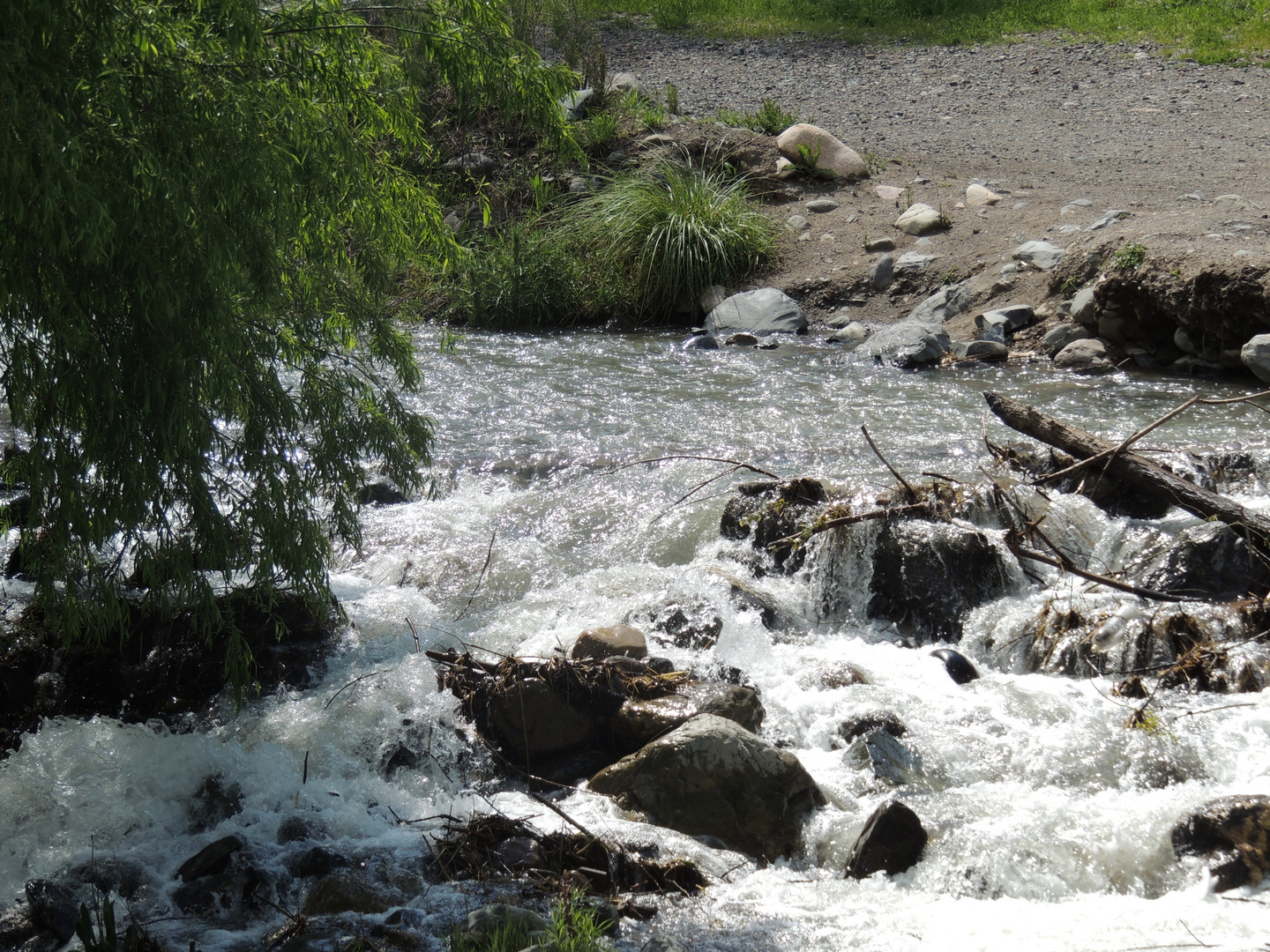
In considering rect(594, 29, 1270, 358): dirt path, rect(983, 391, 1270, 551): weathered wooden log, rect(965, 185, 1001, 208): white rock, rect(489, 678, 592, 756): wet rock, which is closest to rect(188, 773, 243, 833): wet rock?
rect(489, 678, 592, 756): wet rock

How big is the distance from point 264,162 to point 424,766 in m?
2.46

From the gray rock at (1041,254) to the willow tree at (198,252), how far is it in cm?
699

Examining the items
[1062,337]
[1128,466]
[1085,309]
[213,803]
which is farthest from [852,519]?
[1085,309]

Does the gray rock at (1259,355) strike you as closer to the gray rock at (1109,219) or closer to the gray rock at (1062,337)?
the gray rock at (1062,337)

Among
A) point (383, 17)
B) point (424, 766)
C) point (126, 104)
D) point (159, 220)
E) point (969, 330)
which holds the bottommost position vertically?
point (424, 766)

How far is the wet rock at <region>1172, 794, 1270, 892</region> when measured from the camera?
3.31 m

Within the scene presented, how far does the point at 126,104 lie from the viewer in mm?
2779

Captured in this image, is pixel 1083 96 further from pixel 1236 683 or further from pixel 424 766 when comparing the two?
pixel 424 766

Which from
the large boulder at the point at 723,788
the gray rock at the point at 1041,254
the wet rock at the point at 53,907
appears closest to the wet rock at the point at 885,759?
the large boulder at the point at 723,788

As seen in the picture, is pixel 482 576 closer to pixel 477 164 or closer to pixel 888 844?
pixel 888 844

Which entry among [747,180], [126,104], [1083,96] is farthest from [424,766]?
[1083,96]

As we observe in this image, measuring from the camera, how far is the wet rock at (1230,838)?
130 inches

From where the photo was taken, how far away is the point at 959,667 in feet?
15.9

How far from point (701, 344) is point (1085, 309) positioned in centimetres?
346
